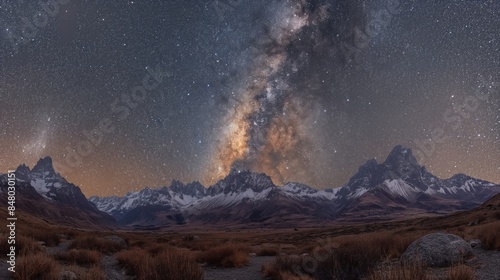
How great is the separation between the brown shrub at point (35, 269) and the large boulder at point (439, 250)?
33.0 feet

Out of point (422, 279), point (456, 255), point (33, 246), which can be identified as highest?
point (33, 246)

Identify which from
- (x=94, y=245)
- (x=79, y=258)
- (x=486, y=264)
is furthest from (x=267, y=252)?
(x=486, y=264)

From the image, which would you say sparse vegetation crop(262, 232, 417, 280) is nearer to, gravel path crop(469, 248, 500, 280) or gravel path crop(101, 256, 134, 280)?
gravel path crop(469, 248, 500, 280)

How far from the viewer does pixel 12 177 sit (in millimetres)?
12594

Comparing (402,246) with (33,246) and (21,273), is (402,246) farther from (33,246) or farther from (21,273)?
(33,246)

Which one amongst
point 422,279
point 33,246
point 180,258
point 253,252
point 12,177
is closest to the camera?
point 422,279

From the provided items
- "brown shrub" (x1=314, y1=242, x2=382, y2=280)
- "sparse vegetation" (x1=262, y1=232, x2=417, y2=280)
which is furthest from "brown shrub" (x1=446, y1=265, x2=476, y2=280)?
"brown shrub" (x1=314, y1=242, x2=382, y2=280)

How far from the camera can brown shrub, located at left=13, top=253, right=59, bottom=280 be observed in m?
7.39

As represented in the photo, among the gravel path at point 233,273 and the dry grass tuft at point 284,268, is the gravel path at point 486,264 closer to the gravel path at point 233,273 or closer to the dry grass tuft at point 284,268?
the dry grass tuft at point 284,268

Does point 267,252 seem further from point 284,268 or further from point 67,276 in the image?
point 67,276

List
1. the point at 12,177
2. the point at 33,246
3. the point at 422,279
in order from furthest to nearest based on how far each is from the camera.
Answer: the point at 12,177 → the point at 33,246 → the point at 422,279

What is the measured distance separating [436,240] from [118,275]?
1095cm

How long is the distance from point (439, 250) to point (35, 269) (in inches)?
478

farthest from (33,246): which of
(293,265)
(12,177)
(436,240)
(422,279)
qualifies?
(436,240)
